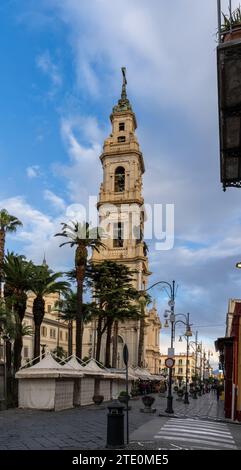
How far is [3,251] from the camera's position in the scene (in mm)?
35438

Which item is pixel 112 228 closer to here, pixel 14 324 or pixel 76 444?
pixel 14 324

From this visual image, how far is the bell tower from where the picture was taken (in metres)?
82.6

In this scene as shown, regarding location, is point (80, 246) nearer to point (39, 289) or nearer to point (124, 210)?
point (39, 289)

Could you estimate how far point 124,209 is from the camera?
84562 mm

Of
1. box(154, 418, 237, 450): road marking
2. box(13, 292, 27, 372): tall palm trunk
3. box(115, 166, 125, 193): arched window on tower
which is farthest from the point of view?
box(115, 166, 125, 193): arched window on tower

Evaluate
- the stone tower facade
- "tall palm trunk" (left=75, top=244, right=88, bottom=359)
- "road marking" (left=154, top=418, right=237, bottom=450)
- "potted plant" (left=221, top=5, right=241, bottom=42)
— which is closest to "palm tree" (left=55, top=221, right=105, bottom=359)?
"tall palm trunk" (left=75, top=244, right=88, bottom=359)

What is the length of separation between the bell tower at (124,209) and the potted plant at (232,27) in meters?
74.0

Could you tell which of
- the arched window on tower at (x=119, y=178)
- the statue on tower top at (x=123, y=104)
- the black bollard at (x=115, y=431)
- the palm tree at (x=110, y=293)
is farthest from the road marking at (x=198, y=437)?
the statue on tower top at (x=123, y=104)

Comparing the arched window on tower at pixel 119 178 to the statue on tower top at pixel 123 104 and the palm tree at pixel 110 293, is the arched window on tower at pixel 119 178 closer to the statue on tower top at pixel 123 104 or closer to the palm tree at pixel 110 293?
the statue on tower top at pixel 123 104

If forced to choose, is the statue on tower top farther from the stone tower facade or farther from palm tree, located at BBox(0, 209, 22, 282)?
palm tree, located at BBox(0, 209, 22, 282)

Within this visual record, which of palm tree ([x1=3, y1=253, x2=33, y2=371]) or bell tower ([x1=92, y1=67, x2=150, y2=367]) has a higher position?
bell tower ([x1=92, y1=67, x2=150, y2=367])

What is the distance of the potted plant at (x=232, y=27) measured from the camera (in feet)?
25.1

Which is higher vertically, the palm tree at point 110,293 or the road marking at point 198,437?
the palm tree at point 110,293

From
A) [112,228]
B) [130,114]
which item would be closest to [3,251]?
[112,228]
